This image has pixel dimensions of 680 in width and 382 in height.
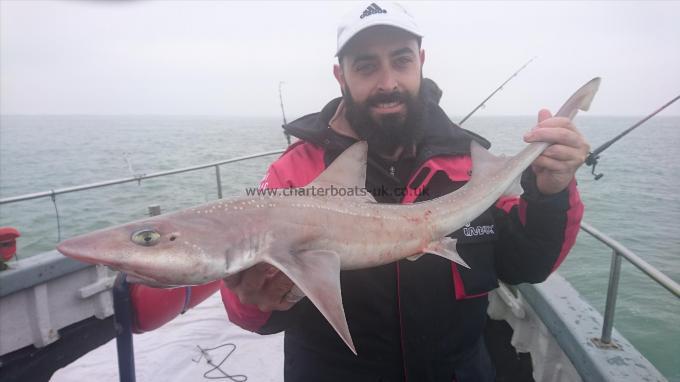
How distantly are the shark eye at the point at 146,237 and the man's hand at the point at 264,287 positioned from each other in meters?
0.54

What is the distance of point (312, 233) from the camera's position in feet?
7.02

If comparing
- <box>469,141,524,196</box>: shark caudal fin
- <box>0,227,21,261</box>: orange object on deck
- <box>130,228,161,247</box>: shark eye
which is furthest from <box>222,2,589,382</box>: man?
<box>0,227,21,261</box>: orange object on deck

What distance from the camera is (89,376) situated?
381cm

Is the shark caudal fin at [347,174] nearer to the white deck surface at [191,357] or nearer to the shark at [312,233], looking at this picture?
the shark at [312,233]

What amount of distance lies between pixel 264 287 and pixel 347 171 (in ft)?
2.74

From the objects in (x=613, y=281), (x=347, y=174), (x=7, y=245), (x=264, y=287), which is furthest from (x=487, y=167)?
(x=7, y=245)

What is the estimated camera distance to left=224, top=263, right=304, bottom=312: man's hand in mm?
2094

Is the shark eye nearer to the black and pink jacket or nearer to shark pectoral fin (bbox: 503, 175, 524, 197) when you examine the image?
the black and pink jacket

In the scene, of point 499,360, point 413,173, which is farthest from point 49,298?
point 499,360

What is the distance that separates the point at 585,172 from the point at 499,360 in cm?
2431

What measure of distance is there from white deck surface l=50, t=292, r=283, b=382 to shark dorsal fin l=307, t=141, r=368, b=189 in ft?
8.53

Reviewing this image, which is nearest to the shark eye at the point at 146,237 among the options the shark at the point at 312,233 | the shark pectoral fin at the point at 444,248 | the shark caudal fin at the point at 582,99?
the shark at the point at 312,233

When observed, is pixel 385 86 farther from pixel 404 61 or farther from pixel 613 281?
pixel 613 281

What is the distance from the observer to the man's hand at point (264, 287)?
6.87 feet
